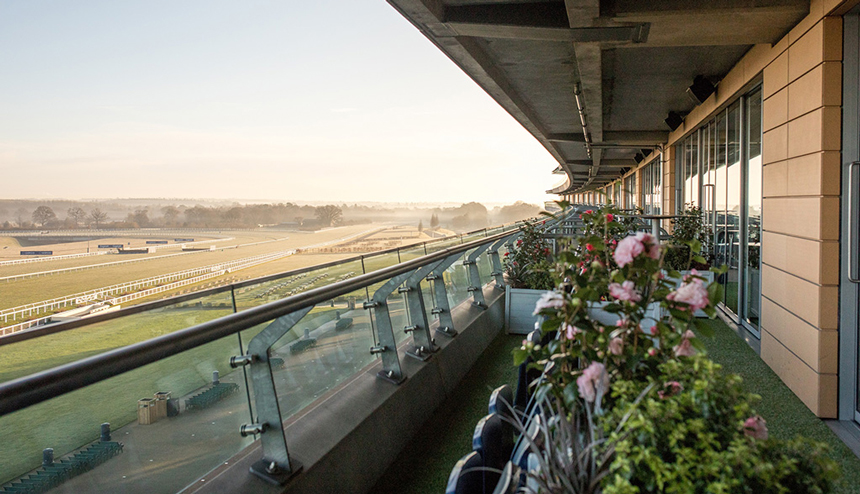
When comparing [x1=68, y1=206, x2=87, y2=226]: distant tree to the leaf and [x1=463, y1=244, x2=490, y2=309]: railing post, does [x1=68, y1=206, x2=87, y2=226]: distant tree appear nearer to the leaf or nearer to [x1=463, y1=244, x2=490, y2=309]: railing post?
[x1=463, y1=244, x2=490, y2=309]: railing post

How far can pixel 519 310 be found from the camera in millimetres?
6703

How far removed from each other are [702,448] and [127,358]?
1407 millimetres

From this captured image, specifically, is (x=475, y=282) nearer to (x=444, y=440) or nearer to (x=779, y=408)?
(x=444, y=440)

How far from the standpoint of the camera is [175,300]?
2641mm

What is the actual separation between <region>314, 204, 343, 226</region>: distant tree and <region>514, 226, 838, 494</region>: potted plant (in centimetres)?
4728

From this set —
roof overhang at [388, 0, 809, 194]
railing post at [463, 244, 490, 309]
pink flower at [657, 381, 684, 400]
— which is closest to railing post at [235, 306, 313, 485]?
pink flower at [657, 381, 684, 400]

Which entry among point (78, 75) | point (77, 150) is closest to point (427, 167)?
point (78, 75)

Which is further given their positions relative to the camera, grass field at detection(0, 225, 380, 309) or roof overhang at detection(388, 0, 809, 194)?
grass field at detection(0, 225, 380, 309)

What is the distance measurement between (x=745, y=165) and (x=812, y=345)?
3.31 m

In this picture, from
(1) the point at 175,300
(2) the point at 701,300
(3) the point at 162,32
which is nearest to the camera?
(2) the point at 701,300

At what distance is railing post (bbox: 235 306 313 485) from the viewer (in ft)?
7.02

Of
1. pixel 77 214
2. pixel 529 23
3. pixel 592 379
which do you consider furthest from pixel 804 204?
pixel 77 214

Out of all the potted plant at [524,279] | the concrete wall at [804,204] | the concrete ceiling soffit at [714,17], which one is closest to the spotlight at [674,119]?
the potted plant at [524,279]

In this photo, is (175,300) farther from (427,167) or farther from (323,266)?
(427,167)
